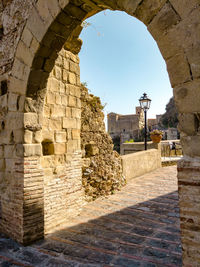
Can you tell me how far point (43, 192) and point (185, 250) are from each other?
7.50ft

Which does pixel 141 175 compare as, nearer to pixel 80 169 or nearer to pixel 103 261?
pixel 80 169

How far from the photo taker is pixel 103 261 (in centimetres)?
249

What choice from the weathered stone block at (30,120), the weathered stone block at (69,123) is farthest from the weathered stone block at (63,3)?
the weathered stone block at (69,123)

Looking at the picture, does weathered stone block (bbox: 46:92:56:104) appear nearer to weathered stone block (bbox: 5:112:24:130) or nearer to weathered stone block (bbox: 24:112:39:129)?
weathered stone block (bbox: 24:112:39:129)

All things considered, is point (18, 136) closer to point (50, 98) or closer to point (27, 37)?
point (50, 98)

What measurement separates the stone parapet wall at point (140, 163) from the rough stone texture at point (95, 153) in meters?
1.14

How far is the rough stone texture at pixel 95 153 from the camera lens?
4.73 m

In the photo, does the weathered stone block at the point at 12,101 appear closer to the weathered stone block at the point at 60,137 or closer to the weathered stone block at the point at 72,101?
the weathered stone block at the point at 60,137

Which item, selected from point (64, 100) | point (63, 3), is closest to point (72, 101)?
point (64, 100)

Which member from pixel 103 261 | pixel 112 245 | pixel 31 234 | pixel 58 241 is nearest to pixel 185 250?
pixel 103 261

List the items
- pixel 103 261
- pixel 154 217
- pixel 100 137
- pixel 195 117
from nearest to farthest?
pixel 195 117 → pixel 103 261 → pixel 154 217 → pixel 100 137

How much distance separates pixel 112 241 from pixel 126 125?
134ft

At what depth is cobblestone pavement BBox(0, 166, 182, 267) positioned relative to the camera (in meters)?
2.52

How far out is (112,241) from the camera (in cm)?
298
